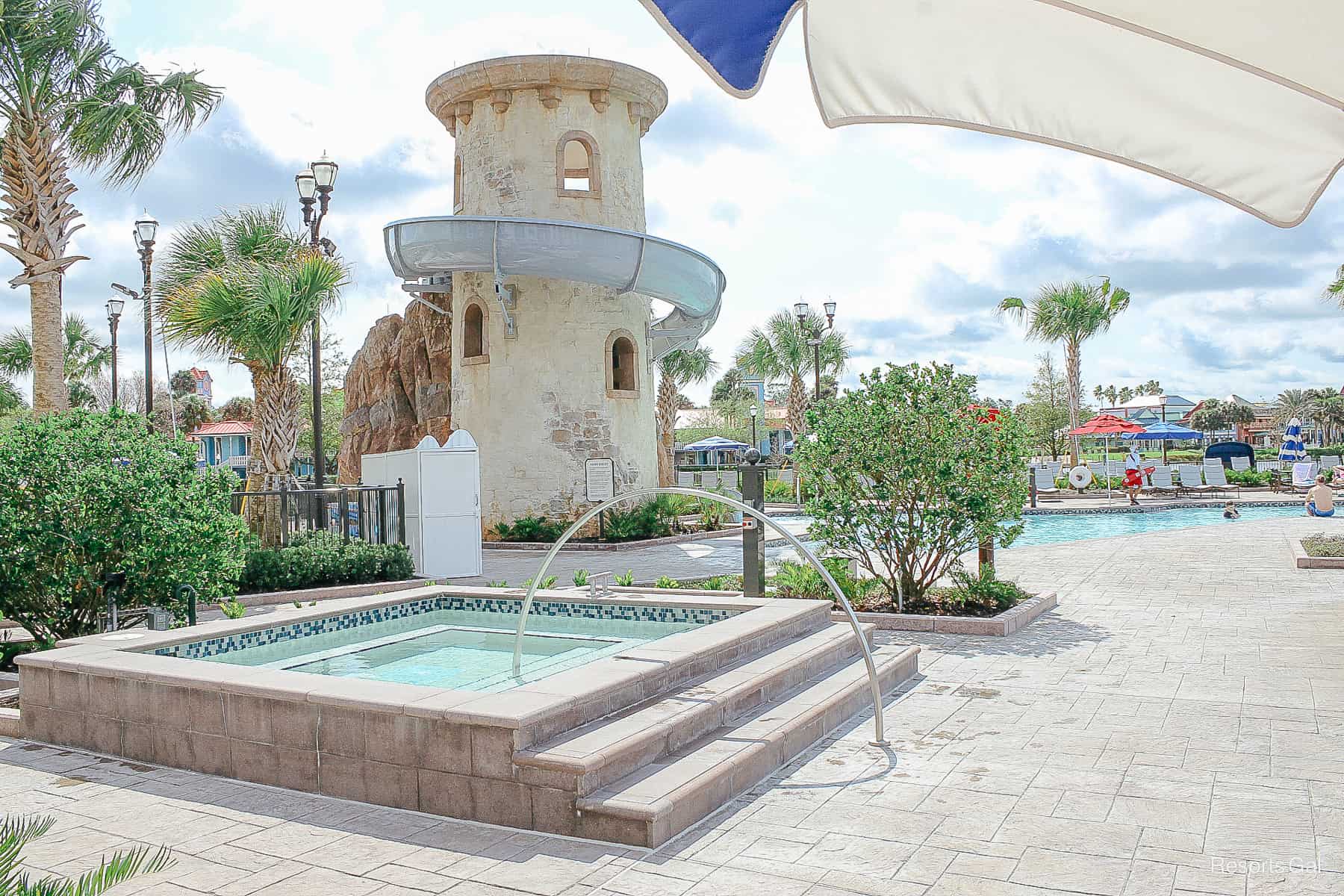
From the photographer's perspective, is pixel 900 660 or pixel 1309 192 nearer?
pixel 1309 192

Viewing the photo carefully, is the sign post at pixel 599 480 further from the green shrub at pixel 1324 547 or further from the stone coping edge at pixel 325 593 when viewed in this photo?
the green shrub at pixel 1324 547

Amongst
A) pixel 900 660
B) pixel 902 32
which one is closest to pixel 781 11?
pixel 902 32

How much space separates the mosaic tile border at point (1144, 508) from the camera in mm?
24344

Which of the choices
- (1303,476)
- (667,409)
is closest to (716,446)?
(667,409)

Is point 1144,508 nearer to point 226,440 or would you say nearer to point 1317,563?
point 1317,563

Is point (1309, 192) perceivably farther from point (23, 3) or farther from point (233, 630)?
point (23, 3)

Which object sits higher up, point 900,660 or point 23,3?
point 23,3

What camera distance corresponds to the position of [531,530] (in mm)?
18078

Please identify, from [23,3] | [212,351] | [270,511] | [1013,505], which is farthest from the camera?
[212,351]

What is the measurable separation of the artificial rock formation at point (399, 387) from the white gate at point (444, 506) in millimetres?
8619

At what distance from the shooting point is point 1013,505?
360 inches

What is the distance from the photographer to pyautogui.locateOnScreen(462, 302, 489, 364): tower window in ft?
64.1

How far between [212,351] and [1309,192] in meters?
14.2

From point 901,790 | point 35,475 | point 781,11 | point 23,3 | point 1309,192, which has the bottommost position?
point 901,790
